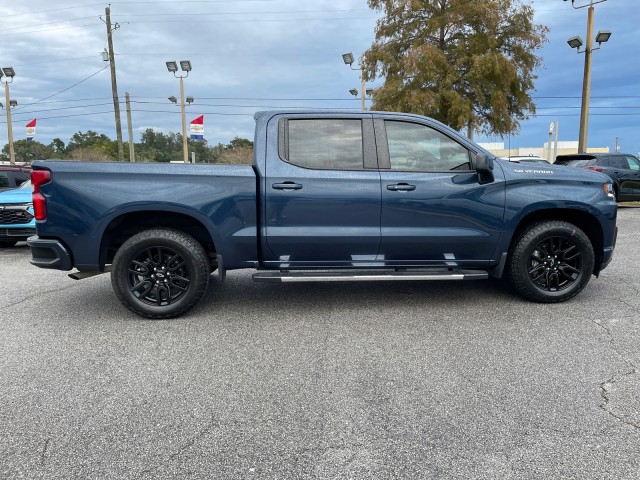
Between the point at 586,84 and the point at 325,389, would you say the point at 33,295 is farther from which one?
the point at 586,84

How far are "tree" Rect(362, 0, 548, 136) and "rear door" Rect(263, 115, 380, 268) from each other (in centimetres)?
1439

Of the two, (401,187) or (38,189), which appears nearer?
(38,189)

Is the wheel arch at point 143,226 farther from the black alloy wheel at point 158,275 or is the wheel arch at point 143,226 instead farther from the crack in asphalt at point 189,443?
the crack in asphalt at point 189,443

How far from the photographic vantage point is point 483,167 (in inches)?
179

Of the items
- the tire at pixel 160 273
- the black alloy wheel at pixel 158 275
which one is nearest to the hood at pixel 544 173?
the tire at pixel 160 273

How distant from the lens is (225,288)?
5879 millimetres

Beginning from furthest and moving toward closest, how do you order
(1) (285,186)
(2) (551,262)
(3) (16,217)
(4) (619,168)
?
(4) (619,168) < (3) (16,217) < (2) (551,262) < (1) (285,186)

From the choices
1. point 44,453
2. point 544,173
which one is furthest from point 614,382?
point 44,453

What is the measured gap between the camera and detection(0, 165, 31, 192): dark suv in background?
35.0ft

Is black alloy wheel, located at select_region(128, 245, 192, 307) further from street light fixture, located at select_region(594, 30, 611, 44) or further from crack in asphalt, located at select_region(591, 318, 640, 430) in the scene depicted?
street light fixture, located at select_region(594, 30, 611, 44)

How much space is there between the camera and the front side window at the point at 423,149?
15.5 feet

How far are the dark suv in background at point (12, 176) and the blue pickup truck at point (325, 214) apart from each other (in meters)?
7.59

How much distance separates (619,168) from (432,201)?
13.1m

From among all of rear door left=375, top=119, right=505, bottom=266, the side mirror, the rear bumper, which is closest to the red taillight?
the rear bumper
